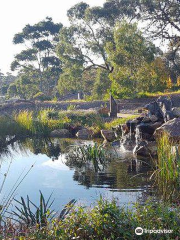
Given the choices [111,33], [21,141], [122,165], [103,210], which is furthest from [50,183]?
[111,33]

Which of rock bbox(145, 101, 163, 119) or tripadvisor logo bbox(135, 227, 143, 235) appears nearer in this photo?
tripadvisor logo bbox(135, 227, 143, 235)

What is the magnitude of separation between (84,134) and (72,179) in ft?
20.5

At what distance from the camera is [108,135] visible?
1212 cm

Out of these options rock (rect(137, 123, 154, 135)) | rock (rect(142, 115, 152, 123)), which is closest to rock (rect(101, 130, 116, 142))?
rock (rect(142, 115, 152, 123))

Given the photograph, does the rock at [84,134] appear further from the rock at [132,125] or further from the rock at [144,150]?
the rock at [144,150]

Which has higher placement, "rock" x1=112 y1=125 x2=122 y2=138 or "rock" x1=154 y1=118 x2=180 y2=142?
"rock" x1=154 y1=118 x2=180 y2=142

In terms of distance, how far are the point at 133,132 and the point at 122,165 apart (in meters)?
3.55

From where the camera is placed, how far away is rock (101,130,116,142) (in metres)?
12.0

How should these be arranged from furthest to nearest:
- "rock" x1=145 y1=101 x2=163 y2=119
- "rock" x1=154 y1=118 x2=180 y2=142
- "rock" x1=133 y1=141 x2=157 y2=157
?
1. "rock" x1=145 y1=101 x2=163 y2=119
2. "rock" x1=154 y1=118 x2=180 y2=142
3. "rock" x1=133 y1=141 x2=157 y2=157

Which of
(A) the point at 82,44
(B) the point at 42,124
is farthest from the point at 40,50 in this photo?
(B) the point at 42,124

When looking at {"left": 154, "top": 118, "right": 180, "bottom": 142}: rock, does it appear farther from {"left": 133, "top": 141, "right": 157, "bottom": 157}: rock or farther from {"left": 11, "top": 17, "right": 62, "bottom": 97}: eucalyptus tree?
{"left": 11, "top": 17, "right": 62, "bottom": 97}: eucalyptus tree

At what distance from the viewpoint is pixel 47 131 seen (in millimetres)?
14039

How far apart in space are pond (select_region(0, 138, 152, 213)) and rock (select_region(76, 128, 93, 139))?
2753 mm

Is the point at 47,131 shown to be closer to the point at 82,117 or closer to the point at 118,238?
the point at 82,117
